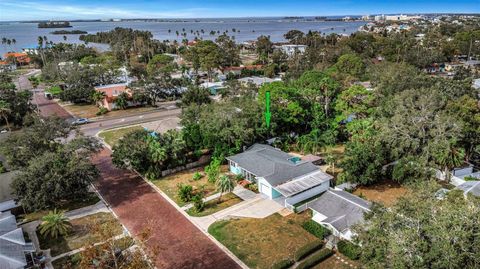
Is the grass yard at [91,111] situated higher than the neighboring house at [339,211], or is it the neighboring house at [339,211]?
the neighboring house at [339,211]

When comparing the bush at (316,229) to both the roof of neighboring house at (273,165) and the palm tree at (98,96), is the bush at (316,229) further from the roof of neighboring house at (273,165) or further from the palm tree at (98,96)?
the palm tree at (98,96)

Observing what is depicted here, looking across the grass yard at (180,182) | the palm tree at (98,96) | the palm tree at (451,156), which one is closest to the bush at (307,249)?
the grass yard at (180,182)

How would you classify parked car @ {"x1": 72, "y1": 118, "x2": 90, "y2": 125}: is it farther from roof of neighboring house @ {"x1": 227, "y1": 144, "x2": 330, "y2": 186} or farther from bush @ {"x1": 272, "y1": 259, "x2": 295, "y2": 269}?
bush @ {"x1": 272, "y1": 259, "x2": 295, "y2": 269}

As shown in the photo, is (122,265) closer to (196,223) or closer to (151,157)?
(196,223)

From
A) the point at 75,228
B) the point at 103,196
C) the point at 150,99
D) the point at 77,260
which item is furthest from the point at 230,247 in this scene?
the point at 150,99

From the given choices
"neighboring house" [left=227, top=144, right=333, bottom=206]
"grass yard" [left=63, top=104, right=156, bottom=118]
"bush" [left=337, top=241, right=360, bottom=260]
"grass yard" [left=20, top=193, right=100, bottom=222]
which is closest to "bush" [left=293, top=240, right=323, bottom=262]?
"bush" [left=337, top=241, right=360, bottom=260]
